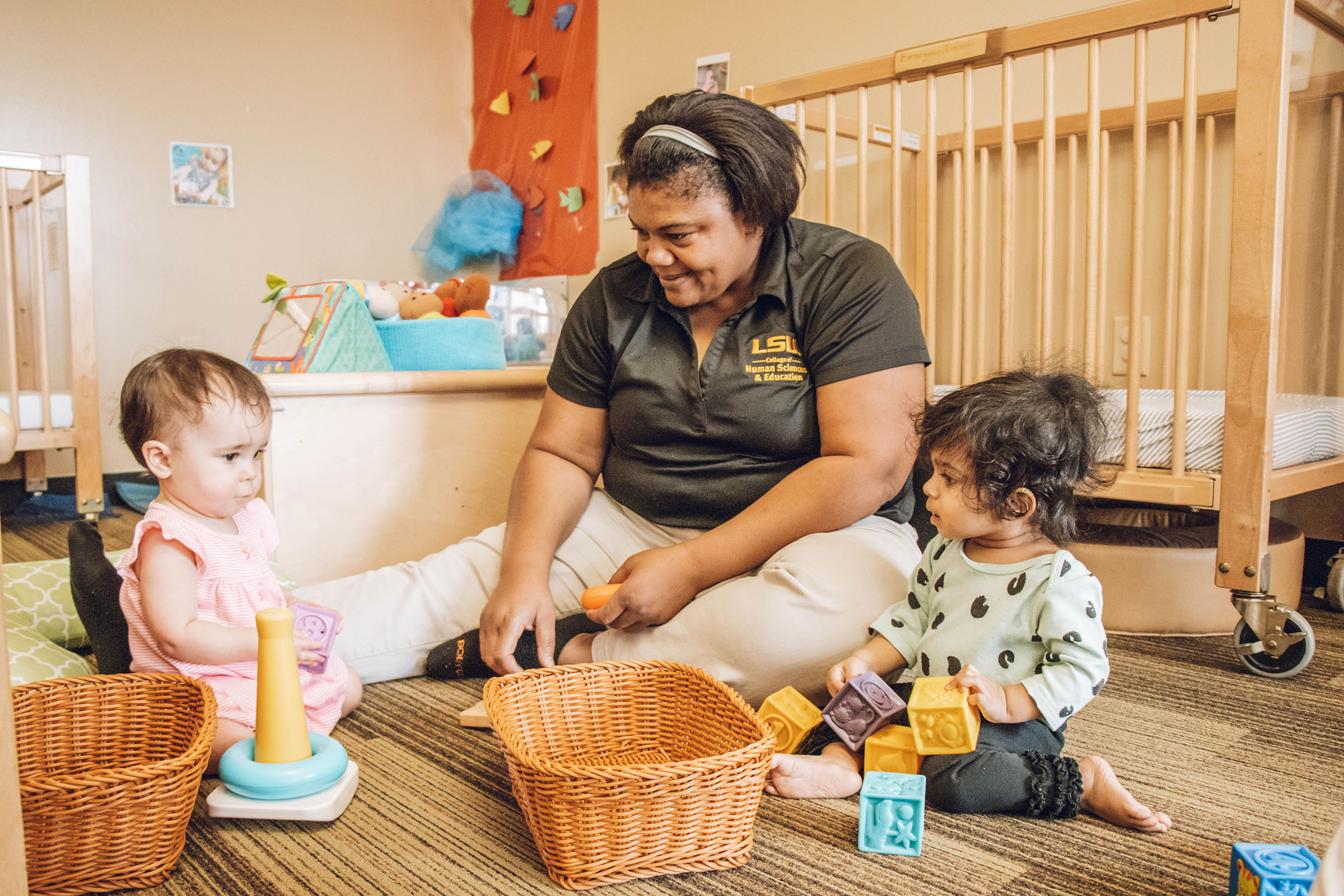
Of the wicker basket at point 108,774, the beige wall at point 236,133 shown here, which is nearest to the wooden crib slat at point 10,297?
the beige wall at point 236,133

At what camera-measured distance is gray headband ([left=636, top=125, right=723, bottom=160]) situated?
1.14 meters

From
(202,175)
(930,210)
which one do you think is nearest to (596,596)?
(930,210)

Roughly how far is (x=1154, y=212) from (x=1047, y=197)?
0.65m

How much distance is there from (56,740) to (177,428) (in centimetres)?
33

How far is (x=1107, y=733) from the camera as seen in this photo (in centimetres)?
114

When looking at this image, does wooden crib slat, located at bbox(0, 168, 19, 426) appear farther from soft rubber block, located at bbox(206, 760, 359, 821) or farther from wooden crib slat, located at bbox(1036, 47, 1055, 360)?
wooden crib slat, located at bbox(1036, 47, 1055, 360)

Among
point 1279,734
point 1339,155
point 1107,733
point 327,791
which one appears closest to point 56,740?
point 327,791

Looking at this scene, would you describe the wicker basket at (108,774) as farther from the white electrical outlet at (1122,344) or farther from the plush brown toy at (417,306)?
the white electrical outlet at (1122,344)

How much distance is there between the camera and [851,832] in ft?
2.93

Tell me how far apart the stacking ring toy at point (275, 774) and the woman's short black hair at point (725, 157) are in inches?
28.8

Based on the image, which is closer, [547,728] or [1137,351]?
[547,728]

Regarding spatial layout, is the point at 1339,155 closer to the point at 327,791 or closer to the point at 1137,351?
the point at 1137,351

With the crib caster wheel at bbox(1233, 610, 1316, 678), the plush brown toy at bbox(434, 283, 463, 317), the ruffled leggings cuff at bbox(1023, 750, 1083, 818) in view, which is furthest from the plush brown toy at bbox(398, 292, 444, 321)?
the crib caster wheel at bbox(1233, 610, 1316, 678)

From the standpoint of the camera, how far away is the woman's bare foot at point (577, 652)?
4.03ft
